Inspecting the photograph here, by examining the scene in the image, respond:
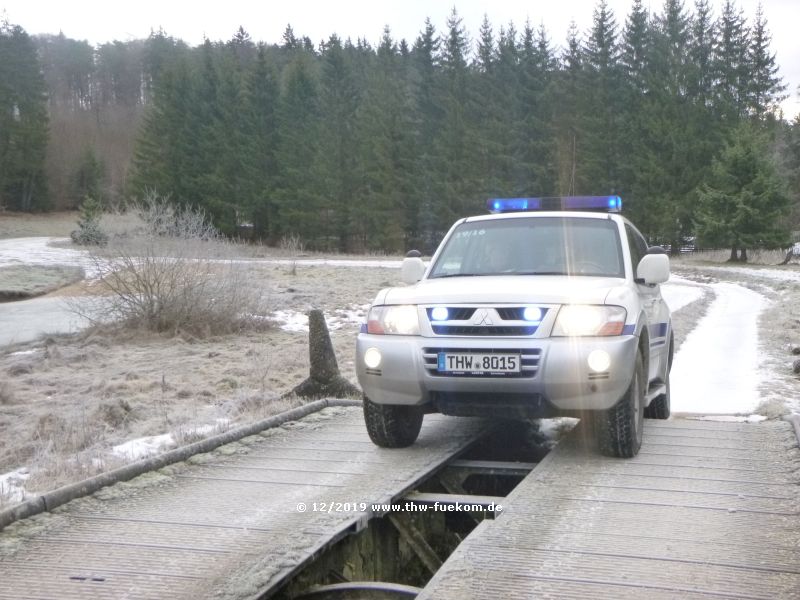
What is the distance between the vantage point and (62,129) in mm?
102562

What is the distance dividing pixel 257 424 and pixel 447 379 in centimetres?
206

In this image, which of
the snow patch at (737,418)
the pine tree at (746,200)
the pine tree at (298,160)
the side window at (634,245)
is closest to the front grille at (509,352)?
the side window at (634,245)

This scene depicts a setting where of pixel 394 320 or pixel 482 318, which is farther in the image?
pixel 394 320

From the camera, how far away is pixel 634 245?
702 centimetres

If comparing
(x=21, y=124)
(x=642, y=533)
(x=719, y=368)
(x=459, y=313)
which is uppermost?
(x=21, y=124)

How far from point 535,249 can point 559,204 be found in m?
0.99

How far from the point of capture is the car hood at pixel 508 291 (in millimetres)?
5270

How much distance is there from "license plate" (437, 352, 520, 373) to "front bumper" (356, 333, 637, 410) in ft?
0.12

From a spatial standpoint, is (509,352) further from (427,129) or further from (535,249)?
(427,129)

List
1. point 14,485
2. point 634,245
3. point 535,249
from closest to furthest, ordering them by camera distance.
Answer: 1. point 14,485
2. point 535,249
3. point 634,245

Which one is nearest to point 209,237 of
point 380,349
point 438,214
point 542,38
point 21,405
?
point 21,405

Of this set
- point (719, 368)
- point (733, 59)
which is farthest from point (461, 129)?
point (719, 368)

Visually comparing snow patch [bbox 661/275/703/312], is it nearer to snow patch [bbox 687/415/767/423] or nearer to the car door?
snow patch [bbox 687/415/767/423]

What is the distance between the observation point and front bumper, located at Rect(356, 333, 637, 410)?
5090 millimetres
